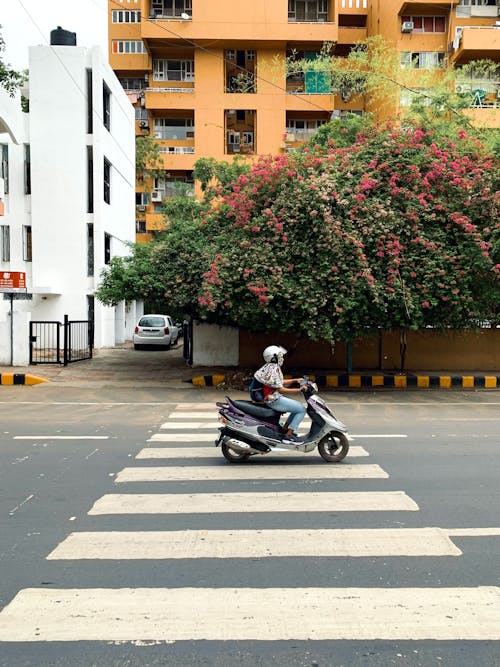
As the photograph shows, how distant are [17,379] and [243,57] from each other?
97.2ft

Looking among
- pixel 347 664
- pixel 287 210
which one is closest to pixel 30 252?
pixel 287 210

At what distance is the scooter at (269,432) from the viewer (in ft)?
24.0

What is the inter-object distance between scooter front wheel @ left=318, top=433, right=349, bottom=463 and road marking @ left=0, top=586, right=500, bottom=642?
3.49 meters

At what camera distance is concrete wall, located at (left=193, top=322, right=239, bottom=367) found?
18.9 metres

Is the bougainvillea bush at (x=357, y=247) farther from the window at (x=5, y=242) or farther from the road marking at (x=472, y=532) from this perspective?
the window at (x=5, y=242)

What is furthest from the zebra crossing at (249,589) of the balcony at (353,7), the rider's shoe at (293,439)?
the balcony at (353,7)

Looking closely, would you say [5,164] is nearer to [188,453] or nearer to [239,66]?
[239,66]

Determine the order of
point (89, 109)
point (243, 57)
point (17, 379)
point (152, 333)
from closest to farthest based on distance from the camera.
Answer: point (17, 379) → point (89, 109) → point (152, 333) → point (243, 57)

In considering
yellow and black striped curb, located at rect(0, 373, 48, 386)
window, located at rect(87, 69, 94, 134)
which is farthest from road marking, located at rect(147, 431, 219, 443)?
window, located at rect(87, 69, 94, 134)

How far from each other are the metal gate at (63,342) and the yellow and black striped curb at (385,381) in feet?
18.5

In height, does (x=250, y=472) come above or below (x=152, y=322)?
below

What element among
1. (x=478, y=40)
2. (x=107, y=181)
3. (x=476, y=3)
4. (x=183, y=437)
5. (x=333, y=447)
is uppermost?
(x=476, y=3)

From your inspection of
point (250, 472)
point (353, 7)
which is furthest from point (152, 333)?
point (353, 7)

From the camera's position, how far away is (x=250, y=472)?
6.99 meters
